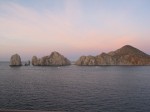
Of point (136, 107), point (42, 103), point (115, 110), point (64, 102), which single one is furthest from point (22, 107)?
point (136, 107)

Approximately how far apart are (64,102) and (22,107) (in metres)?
7.91

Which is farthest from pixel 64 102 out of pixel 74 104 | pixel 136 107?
pixel 136 107

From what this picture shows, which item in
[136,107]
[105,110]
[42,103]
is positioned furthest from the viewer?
[42,103]

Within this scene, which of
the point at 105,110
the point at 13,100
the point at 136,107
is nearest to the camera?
the point at 105,110

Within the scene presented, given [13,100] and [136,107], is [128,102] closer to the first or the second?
[136,107]

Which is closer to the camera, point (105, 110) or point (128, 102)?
point (105, 110)

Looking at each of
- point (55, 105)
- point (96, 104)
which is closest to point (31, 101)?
point (55, 105)

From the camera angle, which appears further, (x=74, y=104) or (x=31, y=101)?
(x=31, y=101)

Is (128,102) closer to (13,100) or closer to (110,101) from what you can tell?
(110,101)

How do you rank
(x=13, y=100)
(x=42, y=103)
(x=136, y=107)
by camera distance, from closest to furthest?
Result: 1. (x=136, y=107)
2. (x=42, y=103)
3. (x=13, y=100)

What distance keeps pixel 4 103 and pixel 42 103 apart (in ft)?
22.5

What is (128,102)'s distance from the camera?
4444cm

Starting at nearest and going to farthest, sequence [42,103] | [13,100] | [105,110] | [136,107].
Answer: [105,110], [136,107], [42,103], [13,100]

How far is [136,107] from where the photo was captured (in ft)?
131
